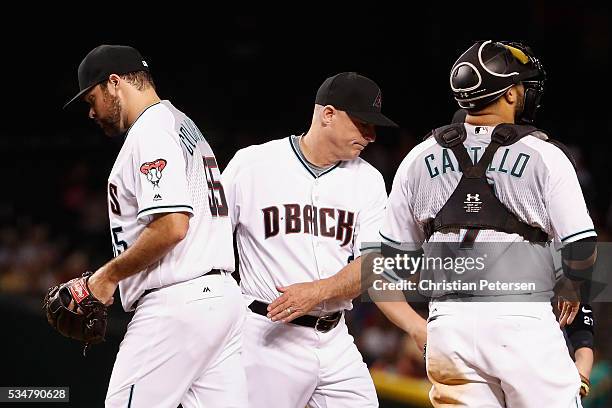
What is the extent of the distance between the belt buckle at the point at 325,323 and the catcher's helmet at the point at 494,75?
1.38 meters

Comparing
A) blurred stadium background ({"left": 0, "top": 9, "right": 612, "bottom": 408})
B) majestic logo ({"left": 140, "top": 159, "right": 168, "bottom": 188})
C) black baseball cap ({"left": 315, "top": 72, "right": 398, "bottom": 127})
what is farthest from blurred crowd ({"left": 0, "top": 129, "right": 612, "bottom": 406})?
majestic logo ({"left": 140, "top": 159, "right": 168, "bottom": 188})

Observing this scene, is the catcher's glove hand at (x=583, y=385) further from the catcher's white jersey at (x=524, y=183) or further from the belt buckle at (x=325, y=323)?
the belt buckle at (x=325, y=323)

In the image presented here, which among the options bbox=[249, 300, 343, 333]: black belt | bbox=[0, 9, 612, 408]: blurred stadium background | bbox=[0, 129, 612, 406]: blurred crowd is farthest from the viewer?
bbox=[0, 129, 612, 406]: blurred crowd

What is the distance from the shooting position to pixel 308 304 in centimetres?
401

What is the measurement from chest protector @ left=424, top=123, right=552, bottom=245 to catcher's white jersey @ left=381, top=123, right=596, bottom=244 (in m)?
0.02

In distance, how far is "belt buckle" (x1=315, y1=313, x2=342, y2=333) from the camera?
4.21 meters

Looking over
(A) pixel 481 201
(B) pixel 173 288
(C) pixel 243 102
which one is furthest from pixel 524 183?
(C) pixel 243 102

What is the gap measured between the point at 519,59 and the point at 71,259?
797 centimetres

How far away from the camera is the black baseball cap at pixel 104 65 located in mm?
3764

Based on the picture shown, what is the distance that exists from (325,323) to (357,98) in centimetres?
103

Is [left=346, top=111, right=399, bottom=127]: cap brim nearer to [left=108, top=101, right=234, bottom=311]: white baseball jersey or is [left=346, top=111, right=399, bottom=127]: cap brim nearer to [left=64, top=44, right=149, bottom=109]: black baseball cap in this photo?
[left=108, top=101, right=234, bottom=311]: white baseball jersey

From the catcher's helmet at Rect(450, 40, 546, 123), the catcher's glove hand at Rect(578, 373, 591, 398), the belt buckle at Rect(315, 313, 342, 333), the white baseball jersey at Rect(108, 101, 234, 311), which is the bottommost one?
the belt buckle at Rect(315, 313, 342, 333)

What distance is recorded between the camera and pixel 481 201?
10.1ft

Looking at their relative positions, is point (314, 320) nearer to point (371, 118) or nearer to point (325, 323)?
point (325, 323)
